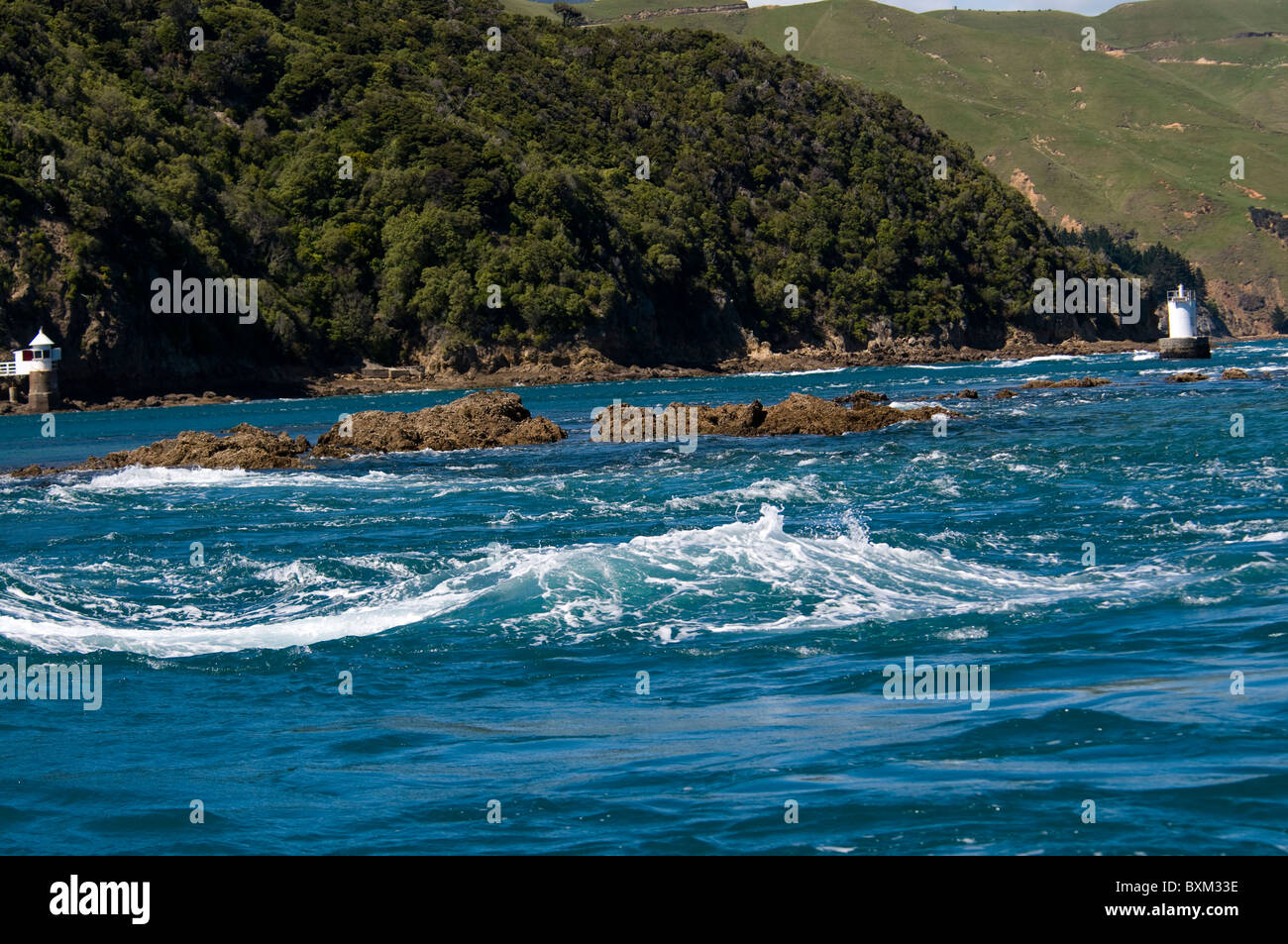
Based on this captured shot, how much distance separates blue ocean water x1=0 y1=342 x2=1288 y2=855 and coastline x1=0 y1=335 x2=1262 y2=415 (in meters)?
60.6

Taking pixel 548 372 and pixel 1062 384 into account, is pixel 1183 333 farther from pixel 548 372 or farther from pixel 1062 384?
pixel 548 372

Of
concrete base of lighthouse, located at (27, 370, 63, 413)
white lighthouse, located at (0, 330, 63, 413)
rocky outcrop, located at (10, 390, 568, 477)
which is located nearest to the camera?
rocky outcrop, located at (10, 390, 568, 477)

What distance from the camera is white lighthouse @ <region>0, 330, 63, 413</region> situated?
75.2 m

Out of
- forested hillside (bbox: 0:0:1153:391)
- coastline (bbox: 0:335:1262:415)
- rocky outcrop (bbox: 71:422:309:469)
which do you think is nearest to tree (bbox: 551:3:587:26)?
forested hillside (bbox: 0:0:1153:391)

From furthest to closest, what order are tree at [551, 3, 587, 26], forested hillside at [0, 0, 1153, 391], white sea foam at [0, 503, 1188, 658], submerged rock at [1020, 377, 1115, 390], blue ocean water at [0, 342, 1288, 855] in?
tree at [551, 3, 587, 26] → forested hillside at [0, 0, 1153, 391] → submerged rock at [1020, 377, 1115, 390] → white sea foam at [0, 503, 1188, 658] → blue ocean water at [0, 342, 1288, 855]

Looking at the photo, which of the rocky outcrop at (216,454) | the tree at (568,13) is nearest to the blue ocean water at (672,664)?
the rocky outcrop at (216,454)

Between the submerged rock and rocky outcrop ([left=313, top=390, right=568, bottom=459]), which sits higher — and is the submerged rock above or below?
above

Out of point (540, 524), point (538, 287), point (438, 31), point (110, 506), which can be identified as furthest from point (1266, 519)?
point (438, 31)

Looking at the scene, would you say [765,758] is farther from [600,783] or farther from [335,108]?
[335,108]

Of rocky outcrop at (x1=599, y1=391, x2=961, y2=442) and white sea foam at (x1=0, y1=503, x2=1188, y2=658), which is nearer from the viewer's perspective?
white sea foam at (x1=0, y1=503, x2=1188, y2=658)

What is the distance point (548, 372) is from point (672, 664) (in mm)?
86322

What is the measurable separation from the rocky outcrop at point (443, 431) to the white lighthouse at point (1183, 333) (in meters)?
55.2

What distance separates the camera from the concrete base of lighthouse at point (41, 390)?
75938 mm

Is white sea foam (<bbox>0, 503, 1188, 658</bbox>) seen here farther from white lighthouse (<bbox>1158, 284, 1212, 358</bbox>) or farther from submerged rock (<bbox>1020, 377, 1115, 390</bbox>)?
white lighthouse (<bbox>1158, 284, 1212, 358</bbox>)
